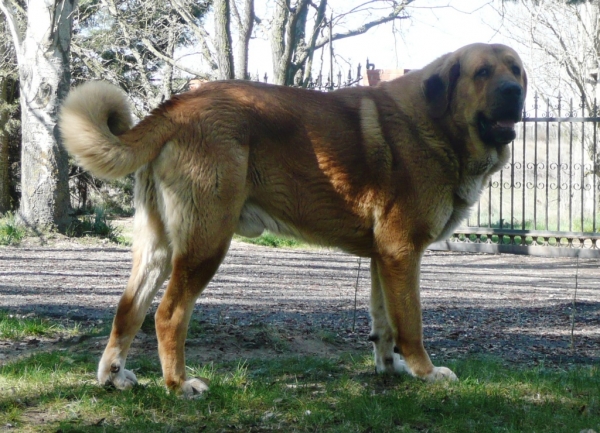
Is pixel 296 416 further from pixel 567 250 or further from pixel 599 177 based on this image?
pixel 599 177

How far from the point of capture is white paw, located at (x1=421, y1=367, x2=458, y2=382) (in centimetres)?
422

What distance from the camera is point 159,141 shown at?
3.86m

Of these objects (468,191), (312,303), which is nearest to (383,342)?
(468,191)

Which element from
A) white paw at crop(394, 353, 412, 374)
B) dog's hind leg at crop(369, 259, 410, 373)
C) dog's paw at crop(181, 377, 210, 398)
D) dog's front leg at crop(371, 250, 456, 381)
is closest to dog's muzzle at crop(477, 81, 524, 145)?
dog's front leg at crop(371, 250, 456, 381)

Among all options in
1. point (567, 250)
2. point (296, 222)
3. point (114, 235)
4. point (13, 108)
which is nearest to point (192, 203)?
point (296, 222)

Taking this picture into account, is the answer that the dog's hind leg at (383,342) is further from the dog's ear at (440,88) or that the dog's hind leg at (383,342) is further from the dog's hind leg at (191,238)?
the dog's hind leg at (191,238)

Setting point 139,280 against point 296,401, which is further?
point 139,280

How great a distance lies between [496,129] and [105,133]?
7.72 feet

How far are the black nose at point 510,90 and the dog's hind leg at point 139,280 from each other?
7.12 feet

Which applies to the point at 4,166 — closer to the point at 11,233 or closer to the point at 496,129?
the point at 11,233

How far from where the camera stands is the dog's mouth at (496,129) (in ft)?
14.6

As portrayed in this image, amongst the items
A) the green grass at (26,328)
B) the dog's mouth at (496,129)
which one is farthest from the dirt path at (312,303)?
the dog's mouth at (496,129)

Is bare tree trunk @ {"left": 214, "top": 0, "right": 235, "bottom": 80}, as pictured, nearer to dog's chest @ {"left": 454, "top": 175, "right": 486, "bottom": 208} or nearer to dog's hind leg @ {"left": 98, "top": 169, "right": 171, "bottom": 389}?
dog's chest @ {"left": 454, "top": 175, "right": 486, "bottom": 208}

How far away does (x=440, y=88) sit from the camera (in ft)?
14.9
